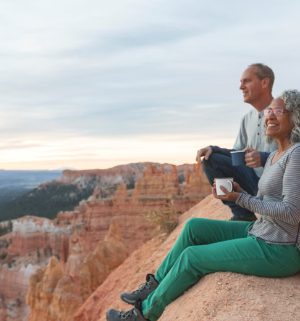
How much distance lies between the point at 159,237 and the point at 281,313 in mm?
A: 5978

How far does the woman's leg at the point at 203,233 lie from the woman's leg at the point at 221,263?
17 cm

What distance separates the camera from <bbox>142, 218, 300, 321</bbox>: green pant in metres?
4.31

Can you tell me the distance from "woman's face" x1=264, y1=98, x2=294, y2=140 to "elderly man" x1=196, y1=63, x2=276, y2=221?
0.76 metres

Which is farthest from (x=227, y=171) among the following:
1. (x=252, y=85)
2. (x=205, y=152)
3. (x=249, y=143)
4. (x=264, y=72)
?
(x=264, y=72)

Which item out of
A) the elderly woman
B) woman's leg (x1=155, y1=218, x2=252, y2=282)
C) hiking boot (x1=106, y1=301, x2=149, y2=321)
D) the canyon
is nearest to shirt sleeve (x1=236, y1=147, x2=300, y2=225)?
the elderly woman

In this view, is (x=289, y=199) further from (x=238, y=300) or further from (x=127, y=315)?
(x=127, y=315)

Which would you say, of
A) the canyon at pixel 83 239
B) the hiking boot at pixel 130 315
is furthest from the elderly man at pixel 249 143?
the canyon at pixel 83 239

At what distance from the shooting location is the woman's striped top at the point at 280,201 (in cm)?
411

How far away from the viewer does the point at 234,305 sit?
434cm

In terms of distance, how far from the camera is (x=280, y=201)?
13.9ft

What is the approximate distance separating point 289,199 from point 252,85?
159 centimetres

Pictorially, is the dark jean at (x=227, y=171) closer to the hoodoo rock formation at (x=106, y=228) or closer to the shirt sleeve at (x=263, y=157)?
Answer: the shirt sleeve at (x=263, y=157)

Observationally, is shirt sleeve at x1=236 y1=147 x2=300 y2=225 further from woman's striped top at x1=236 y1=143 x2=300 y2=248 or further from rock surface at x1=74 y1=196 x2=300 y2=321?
rock surface at x1=74 y1=196 x2=300 y2=321

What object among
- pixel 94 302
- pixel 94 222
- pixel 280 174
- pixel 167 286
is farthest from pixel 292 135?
pixel 94 222
